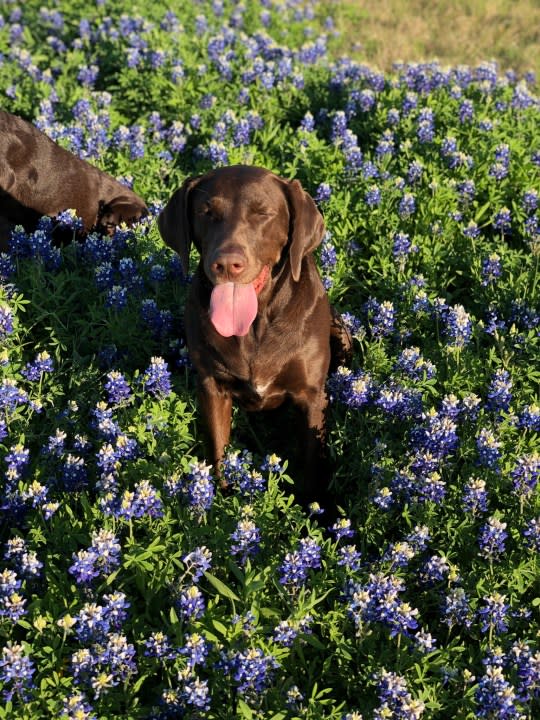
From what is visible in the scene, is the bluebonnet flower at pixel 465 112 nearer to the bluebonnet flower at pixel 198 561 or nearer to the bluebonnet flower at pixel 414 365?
the bluebonnet flower at pixel 414 365

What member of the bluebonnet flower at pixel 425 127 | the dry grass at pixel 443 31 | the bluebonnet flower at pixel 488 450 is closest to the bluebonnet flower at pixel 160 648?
the bluebonnet flower at pixel 488 450

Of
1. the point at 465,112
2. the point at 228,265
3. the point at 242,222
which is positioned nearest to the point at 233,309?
the point at 228,265

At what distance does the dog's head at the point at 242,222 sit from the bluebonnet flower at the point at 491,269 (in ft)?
4.97

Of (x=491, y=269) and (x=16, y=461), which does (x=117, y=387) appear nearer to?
(x=16, y=461)

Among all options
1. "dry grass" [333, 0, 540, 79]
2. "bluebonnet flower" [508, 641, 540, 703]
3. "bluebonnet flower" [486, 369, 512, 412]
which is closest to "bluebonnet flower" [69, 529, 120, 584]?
"bluebonnet flower" [508, 641, 540, 703]

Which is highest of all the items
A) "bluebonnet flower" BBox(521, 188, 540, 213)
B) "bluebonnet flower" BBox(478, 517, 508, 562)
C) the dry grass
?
the dry grass

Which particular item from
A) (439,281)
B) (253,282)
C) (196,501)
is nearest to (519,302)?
(439,281)

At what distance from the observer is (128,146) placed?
6316 millimetres

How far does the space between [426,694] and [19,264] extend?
3279mm

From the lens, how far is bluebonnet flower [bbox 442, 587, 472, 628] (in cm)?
306

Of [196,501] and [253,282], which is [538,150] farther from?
[196,501]

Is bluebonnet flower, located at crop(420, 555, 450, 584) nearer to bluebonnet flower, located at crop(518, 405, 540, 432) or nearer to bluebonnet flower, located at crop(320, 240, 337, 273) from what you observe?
bluebonnet flower, located at crop(518, 405, 540, 432)

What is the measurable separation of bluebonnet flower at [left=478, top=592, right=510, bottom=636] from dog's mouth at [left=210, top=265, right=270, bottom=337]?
1.46 meters

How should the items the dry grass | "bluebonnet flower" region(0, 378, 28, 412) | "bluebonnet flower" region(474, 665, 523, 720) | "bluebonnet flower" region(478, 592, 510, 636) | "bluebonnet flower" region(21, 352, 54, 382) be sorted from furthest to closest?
the dry grass
"bluebonnet flower" region(21, 352, 54, 382)
"bluebonnet flower" region(0, 378, 28, 412)
"bluebonnet flower" region(478, 592, 510, 636)
"bluebonnet flower" region(474, 665, 523, 720)
